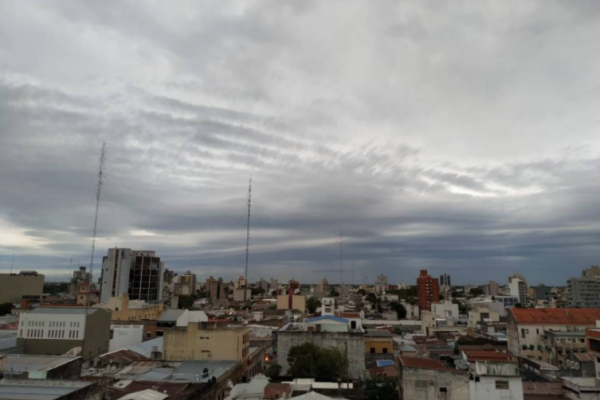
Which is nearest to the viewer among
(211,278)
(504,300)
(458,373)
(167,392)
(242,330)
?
(458,373)

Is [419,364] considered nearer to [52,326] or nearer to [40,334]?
[52,326]

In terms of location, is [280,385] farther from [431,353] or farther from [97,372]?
[431,353]

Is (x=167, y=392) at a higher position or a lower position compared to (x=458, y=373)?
lower

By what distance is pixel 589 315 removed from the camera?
52.8 m

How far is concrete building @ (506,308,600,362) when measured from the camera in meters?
48.7

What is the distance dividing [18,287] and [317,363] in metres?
89.5

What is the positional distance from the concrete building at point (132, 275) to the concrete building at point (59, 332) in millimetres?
63491

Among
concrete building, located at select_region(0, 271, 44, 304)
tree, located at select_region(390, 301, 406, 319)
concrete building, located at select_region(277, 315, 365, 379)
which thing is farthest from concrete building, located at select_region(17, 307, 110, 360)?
tree, located at select_region(390, 301, 406, 319)

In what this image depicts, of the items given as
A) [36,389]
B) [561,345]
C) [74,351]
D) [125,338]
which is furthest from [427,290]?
[36,389]

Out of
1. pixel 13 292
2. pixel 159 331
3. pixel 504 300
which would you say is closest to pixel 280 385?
pixel 159 331

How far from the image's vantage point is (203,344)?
38.5 metres

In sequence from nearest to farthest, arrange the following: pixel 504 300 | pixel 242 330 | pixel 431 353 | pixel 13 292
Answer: pixel 242 330
pixel 431 353
pixel 13 292
pixel 504 300

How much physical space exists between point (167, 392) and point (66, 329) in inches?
824

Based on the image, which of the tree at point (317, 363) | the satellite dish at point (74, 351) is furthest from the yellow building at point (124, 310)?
the tree at point (317, 363)
